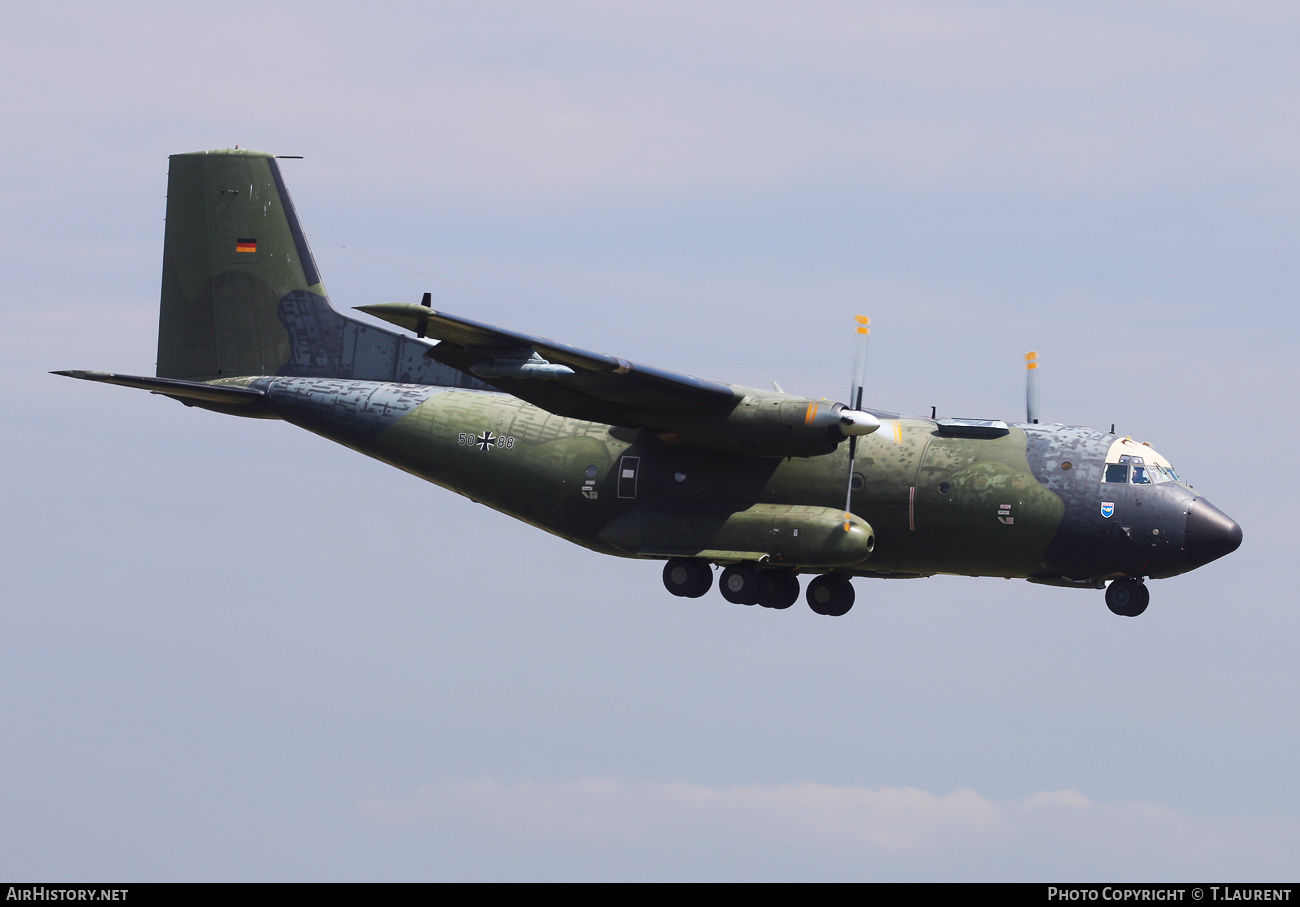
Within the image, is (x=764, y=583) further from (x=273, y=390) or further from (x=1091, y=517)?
(x=273, y=390)

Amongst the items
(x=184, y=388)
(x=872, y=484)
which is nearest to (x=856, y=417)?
(x=872, y=484)

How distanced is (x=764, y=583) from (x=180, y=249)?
14749mm

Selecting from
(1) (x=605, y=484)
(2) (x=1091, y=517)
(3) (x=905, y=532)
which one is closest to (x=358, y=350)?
(1) (x=605, y=484)

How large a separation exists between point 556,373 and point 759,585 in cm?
579

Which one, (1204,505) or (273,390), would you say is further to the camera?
(273,390)

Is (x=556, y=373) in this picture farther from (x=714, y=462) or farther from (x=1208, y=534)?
(x=1208, y=534)

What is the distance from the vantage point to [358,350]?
34.9 meters

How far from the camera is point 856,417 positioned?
28.3 meters

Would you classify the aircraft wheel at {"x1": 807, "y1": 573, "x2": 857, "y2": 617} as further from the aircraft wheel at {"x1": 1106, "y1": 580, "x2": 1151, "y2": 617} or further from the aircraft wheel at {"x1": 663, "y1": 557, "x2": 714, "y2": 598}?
the aircraft wheel at {"x1": 1106, "y1": 580, "x2": 1151, "y2": 617}

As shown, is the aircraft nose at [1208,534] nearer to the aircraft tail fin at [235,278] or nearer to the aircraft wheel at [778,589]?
the aircraft wheel at [778,589]

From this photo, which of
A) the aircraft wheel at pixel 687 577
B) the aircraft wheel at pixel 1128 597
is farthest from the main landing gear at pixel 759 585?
the aircraft wheel at pixel 1128 597

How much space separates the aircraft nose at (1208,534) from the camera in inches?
1115

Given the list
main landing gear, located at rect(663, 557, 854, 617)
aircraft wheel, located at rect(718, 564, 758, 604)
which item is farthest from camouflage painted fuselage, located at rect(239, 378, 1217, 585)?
aircraft wheel, located at rect(718, 564, 758, 604)
